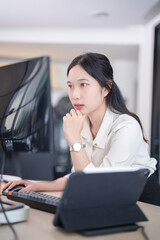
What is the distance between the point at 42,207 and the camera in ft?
3.37

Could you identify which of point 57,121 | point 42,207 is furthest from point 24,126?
point 57,121

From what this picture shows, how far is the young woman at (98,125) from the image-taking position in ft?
4.18

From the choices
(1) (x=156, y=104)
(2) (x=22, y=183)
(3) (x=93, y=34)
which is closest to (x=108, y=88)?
(2) (x=22, y=183)

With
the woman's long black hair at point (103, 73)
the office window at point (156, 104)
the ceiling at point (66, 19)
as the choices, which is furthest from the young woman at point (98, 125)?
the office window at point (156, 104)

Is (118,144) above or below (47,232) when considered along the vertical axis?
above

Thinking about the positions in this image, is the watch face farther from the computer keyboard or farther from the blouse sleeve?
the computer keyboard

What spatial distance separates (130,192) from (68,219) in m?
0.19

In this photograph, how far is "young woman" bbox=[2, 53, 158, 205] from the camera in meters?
1.28

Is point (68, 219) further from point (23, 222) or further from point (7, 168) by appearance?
point (7, 168)

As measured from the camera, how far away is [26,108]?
1.18m

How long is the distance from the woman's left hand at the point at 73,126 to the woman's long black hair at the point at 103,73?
0.18 meters

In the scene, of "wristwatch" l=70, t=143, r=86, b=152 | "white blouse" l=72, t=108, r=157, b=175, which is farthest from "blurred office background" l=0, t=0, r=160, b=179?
"wristwatch" l=70, t=143, r=86, b=152

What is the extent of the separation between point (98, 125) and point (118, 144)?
0.31 m

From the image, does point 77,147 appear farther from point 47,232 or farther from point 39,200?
point 47,232
